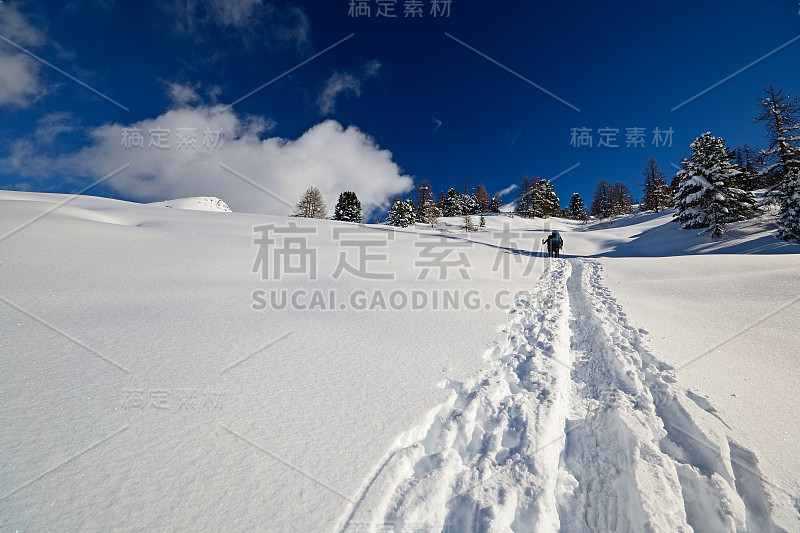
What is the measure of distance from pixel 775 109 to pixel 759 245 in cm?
969

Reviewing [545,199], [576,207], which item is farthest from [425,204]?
[576,207]

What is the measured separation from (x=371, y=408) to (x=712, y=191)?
84.8ft

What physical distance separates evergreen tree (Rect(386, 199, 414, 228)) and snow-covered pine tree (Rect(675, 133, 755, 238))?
98.9 ft

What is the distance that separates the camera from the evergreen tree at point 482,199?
61.6 m

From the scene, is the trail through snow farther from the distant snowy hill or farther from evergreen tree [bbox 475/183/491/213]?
the distant snowy hill

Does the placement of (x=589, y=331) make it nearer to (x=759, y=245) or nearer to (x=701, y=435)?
(x=701, y=435)

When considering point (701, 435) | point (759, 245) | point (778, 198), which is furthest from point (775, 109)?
point (701, 435)

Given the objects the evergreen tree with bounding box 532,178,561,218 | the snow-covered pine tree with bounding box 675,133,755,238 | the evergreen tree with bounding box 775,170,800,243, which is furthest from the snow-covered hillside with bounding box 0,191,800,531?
the evergreen tree with bounding box 532,178,561,218

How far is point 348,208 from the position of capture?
47438mm

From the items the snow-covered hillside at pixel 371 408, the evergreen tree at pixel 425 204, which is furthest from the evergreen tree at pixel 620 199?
the snow-covered hillside at pixel 371 408

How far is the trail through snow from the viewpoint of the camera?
2033 mm

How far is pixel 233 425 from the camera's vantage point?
2.40 metres

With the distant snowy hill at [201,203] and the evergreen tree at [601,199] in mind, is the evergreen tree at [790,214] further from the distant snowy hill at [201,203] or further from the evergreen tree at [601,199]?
the distant snowy hill at [201,203]

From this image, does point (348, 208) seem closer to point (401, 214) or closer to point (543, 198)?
point (401, 214)
